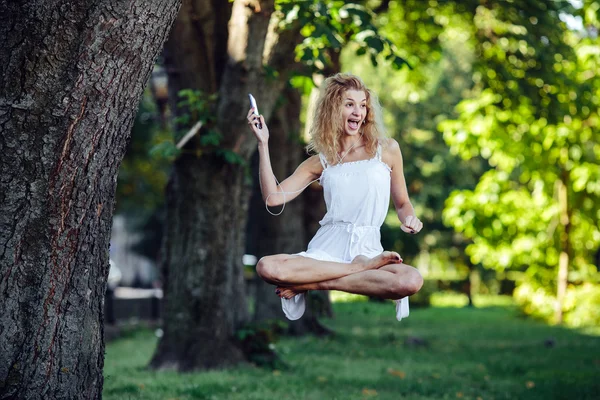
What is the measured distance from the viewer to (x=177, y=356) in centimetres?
1109

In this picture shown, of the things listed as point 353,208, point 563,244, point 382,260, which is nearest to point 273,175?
point 353,208

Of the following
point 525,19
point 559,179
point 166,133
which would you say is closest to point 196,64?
point 525,19

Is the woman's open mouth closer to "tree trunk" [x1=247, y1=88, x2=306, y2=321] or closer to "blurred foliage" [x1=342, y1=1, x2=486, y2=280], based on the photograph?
"tree trunk" [x1=247, y1=88, x2=306, y2=321]

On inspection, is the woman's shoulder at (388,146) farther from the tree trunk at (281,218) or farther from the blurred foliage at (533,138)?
the tree trunk at (281,218)

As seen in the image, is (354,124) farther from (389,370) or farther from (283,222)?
(283,222)

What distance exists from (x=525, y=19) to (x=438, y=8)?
9.45 ft

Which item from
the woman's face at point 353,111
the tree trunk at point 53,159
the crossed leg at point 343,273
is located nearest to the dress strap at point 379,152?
the woman's face at point 353,111

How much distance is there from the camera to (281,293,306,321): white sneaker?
548cm

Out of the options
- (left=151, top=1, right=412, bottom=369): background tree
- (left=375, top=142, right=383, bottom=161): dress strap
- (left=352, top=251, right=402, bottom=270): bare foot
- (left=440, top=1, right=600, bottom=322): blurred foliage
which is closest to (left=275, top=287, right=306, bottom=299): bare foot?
(left=352, top=251, right=402, bottom=270): bare foot

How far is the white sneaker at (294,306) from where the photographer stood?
548 cm

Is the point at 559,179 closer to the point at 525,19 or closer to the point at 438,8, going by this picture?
the point at 438,8

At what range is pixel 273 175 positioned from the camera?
5457mm

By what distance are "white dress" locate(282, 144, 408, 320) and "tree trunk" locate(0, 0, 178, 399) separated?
52.8 inches

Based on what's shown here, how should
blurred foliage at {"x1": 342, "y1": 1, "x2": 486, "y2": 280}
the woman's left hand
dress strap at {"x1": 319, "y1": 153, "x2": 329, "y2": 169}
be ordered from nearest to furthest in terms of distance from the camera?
the woman's left hand < dress strap at {"x1": 319, "y1": 153, "x2": 329, "y2": 169} < blurred foliage at {"x1": 342, "y1": 1, "x2": 486, "y2": 280}
